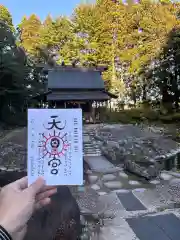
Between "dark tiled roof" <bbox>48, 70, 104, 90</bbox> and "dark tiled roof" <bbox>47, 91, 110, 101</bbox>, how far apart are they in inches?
15.7

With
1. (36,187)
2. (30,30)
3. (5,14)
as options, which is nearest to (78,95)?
(5,14)

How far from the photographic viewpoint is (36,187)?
2.62ft

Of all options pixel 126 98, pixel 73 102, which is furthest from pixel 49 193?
pixel 126 98

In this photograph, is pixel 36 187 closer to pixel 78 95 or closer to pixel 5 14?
pixel 78 95

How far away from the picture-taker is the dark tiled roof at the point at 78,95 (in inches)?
583

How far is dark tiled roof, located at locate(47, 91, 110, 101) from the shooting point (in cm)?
1481

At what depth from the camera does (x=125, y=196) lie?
474 centimetres

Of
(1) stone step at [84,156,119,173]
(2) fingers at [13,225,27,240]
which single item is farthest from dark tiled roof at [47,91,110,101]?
(2) fingers at [13,225,27,240]

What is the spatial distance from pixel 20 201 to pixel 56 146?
0.71 feet

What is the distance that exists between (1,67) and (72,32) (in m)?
7.46

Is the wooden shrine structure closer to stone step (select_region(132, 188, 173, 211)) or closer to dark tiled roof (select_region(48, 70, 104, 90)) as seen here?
dark tiled roof (select_region(48, 70, 104, 90))

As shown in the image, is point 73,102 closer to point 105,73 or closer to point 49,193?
point 105,73

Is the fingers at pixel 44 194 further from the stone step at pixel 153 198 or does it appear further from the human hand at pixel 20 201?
the stone step at pixel 153 198

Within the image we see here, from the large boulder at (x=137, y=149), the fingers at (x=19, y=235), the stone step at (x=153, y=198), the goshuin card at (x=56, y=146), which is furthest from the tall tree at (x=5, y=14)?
the fingers at (x=19, y=235)
